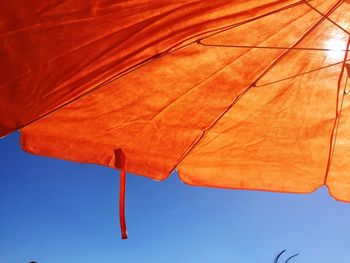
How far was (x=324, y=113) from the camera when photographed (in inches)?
98.2

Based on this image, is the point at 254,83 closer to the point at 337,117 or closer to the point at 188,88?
the point at 188,88

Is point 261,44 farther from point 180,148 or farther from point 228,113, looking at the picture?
point 180,148

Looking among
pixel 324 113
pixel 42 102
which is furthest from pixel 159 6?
pixel 324 113

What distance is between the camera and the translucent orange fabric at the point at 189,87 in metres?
1.67

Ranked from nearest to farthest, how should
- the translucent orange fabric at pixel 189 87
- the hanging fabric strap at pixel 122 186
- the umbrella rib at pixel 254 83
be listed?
the translucent orange fabric at pixel 189 87, the umbrella rib at pixel 254 83, the hanging fabric strap at pixel 122 186

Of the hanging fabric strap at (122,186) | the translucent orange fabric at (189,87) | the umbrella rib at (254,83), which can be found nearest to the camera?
the translucent orange fabric at (189,87)

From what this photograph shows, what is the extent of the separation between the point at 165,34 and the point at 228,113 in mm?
743

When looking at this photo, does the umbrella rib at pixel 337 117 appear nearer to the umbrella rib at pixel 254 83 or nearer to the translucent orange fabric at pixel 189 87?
the translucent orange fabric at pixel 189 87

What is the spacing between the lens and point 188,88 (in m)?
2.22

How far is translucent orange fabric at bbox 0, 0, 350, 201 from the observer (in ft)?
5.47

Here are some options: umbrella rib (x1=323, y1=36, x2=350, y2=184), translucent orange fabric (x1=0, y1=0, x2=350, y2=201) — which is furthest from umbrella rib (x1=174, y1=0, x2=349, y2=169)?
umbrella rib (x1=323, y1=36, x2=350, y2=184)

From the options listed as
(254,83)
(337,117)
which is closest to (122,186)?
(254,83)

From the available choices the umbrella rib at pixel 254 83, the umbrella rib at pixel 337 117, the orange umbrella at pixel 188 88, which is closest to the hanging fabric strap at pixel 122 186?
the orange umbrella at pixel 188 88

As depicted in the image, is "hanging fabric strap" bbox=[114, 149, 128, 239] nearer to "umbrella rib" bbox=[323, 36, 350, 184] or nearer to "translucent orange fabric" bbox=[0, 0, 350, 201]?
"translucent orange fabric" bbox=[0, 0, 350, 201]
